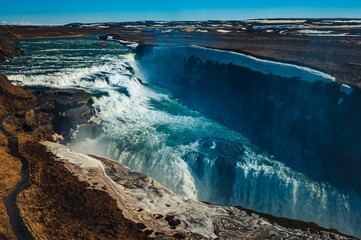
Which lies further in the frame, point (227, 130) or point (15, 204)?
point (227, 130)

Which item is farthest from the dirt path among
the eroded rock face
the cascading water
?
the cascading water

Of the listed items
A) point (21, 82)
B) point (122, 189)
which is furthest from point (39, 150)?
point (21, 82)

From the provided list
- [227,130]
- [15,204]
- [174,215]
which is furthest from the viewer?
[227,130]

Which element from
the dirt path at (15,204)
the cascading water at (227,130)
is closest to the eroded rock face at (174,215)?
the dirt path at (15,204)

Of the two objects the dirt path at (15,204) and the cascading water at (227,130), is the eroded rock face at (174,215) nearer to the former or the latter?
the dirt path at (15,204)

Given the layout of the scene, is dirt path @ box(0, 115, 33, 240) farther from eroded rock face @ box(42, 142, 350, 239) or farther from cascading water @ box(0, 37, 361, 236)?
cascading water @ box(0, 37, 361, 236)

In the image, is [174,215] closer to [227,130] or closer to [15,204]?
[15,204]

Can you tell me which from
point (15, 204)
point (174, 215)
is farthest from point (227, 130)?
point (15, 204)

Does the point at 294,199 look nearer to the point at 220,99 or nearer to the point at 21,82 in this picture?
the point at 220,99
